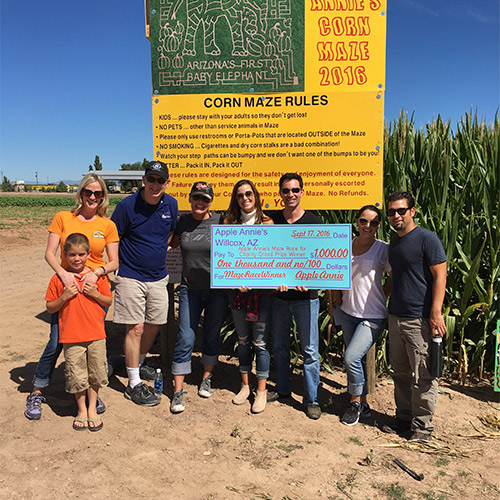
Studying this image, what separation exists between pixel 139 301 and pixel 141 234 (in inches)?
22.7

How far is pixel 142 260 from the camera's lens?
360cm

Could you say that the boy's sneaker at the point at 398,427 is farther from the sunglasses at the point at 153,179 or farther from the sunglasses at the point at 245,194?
the sunglasses at the point at 153,179

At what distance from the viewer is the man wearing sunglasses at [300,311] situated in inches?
133

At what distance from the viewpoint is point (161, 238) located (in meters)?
3.64

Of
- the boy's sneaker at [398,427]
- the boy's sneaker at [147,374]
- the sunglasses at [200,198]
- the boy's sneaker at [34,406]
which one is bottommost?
the boy's sneaker at [398,427]

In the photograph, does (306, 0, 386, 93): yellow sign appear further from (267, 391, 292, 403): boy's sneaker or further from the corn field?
(267, 391, 292, 403): boy's sneaker

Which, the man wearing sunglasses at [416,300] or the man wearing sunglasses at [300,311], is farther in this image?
the man wearing sunglasses at [300,311]

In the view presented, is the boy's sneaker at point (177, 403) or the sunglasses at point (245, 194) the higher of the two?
the sunglasses at point (245, 194)

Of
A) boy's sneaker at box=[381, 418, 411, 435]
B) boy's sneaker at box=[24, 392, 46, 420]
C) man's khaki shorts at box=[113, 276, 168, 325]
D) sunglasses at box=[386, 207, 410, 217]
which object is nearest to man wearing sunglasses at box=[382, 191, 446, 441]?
sunglasses at box=[386, 207, 410, 217]

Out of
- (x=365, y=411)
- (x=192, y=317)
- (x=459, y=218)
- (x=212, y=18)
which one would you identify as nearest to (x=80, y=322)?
(x=192, y=317)

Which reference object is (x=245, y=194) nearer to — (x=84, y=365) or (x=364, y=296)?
(x=364, y=296)

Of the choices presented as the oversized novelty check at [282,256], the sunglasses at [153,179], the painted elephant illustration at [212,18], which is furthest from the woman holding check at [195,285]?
the painted elephant illustration at [212,18]

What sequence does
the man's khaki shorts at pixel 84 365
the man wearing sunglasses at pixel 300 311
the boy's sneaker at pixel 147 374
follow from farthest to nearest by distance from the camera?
the boy's sneaker at pixel 147 374 < the man wearing sunglasses at pixel 300 311 < the man's khaki shorts at pixel 84 365

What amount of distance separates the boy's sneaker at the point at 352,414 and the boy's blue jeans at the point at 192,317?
4.21 ft
